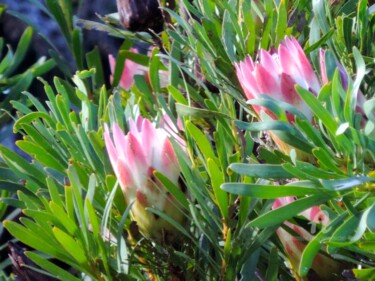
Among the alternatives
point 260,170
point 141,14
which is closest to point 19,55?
point 141,14

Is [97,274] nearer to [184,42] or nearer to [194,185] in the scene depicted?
[194,185]

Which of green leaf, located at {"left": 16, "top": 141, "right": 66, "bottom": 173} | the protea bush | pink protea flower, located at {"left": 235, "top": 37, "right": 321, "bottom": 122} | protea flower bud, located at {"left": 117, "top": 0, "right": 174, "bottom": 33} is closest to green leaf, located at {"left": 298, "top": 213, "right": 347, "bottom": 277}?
the protea bush

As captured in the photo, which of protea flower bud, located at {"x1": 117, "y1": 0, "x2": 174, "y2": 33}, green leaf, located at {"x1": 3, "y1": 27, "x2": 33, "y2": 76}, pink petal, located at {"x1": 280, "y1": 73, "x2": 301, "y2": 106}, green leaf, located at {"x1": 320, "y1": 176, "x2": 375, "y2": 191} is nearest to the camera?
green leaf, located at {"x1": 320, "y1": 176, "x2": 375, "y2": 191}

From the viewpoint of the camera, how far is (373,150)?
0.52 metres

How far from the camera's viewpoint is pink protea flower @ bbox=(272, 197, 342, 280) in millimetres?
607

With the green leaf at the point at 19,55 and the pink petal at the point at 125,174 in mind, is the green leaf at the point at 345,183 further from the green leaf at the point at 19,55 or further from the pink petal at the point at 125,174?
the green leaf at the point at 19,55

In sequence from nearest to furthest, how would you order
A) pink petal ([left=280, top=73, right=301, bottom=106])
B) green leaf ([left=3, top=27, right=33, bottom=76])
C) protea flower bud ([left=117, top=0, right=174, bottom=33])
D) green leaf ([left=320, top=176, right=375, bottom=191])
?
green leaf ([left=320, top=176, right=375, bottom=191]) → pink petal ([left=280, top=73, right=301, bottom=106]) → protea flower bud ([left=117, top=0, right=174, bottom=33]) → green leaf ([left=3, top=27, right=33, bottom=76])

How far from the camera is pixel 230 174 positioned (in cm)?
60

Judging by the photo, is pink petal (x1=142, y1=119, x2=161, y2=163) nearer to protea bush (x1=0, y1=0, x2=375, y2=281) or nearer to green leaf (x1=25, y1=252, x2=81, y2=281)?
protea bush (x1=0, y1=0, x2=375, y2=281)

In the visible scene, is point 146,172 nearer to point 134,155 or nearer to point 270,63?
point 134,155

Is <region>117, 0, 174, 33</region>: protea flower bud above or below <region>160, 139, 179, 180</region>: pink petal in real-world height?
above

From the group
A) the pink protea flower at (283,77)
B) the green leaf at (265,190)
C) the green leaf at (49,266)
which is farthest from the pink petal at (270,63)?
the green leaf at (49,266)

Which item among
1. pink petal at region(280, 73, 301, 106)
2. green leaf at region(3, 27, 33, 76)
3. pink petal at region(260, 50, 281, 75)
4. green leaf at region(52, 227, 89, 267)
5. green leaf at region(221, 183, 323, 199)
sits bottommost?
green leaf at region(3, 27, 33, 76)

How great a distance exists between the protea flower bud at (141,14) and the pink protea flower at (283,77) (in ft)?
0.99
